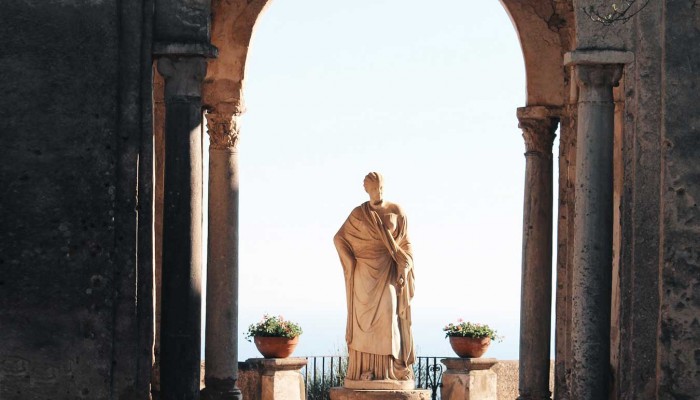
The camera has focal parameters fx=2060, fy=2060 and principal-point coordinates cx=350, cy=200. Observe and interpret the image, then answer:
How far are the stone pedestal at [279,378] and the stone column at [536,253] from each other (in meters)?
2.81

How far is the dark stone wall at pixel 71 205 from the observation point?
19.3 metres

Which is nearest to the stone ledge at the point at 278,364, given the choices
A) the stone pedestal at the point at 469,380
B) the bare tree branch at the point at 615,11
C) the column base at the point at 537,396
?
the stone pedestal at the point at 469,380

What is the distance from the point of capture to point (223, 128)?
2316cm

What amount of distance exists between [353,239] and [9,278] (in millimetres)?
5094

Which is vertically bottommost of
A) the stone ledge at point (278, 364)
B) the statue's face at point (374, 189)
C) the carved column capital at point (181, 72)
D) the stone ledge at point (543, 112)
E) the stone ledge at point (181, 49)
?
the stone ledge at point (278, 364)

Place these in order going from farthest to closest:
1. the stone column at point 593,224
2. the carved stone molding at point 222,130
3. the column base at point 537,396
Result: the carved stone molding at point 222,130, the column base at point 537,396, the stone column at point 593,224

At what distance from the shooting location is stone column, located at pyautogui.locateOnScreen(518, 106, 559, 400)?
23.0 meters

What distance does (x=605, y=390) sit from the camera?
1964 cm

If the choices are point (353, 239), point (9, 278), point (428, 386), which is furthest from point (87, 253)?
point (428, 386)

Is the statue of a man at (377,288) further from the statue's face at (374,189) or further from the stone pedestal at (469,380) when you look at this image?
the stone pedestal at (469,380)

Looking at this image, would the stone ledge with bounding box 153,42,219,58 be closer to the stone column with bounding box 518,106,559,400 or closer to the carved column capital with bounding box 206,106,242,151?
the carved column capital with bounding box 206,106,242,151

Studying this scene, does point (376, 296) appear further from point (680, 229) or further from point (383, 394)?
point (680, 229)

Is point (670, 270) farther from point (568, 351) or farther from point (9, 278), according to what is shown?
point (9, 278)

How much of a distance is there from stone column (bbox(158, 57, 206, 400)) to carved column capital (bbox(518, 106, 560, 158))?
193 inches
